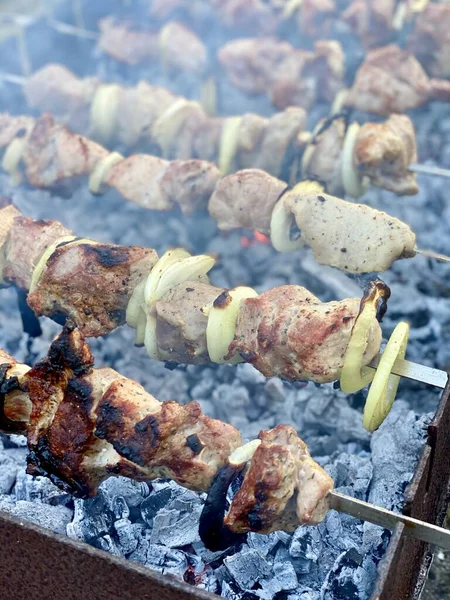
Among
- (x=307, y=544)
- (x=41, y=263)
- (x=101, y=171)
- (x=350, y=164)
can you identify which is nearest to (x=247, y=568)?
(x=307, y=544)

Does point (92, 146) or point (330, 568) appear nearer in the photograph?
point (330, 568)

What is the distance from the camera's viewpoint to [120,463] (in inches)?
89.5

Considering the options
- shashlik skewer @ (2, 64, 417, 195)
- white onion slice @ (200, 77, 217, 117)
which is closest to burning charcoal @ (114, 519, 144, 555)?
shashlik skewer @ (2, 64, 417, 195)

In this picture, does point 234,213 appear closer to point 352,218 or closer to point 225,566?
point 352,218

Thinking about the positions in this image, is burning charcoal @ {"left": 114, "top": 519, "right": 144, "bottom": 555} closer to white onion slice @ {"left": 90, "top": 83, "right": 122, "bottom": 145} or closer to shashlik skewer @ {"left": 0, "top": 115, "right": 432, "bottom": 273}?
shashlik skewer @ {"left": 0, "top": 115, "right": 432, "bottom": 273}

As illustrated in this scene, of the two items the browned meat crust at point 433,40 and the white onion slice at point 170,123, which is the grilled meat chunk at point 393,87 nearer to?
the browned meat crust at point 433,40

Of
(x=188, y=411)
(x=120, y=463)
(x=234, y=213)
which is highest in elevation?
(x=234, y=213)

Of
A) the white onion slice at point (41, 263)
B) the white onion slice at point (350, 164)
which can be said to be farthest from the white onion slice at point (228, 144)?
the white onion slice at point (41, 263)

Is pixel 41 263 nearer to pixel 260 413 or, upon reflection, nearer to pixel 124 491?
pixel 124 491

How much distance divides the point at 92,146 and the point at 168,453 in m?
2.03

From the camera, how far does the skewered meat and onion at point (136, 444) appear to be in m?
2.14

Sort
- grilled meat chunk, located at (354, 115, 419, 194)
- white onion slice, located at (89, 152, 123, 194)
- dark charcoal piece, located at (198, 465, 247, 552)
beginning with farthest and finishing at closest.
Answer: white onion slice, located at (89, 152, 123, 194)
grilled meat chunk, located at (354, 115, 419, 194)
dark charcoal piece, located at (198, 465, 247, 552)

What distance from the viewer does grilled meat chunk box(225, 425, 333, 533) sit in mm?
2107

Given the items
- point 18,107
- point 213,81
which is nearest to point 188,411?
point 213,81
